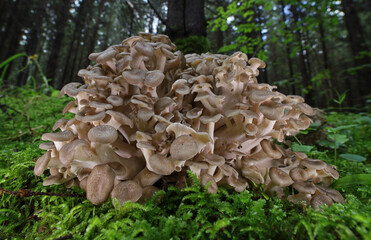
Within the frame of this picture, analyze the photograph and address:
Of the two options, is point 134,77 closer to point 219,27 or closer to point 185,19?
point 185,19

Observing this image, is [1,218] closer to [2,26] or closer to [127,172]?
[127,172]

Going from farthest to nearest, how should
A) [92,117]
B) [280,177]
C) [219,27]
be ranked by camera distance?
[219,27]
[280,177]
[92,117]

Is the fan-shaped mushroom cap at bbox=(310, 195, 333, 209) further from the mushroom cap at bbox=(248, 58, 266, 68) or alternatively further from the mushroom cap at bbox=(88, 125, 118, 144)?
the mushroom cap at bbox=(88, 125, 118, 144)

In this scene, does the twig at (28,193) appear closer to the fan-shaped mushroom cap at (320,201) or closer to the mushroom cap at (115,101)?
the mushroom cap at (115,101)

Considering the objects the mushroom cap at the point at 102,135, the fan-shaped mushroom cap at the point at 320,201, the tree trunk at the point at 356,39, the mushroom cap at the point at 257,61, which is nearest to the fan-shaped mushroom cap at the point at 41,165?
the mushroom cap at the point at 102,135

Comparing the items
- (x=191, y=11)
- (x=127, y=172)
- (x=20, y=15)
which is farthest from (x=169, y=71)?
(x=20, y=15)

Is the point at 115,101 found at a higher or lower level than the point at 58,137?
higher

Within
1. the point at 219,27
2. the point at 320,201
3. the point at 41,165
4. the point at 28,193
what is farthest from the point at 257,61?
the point at 219,27
